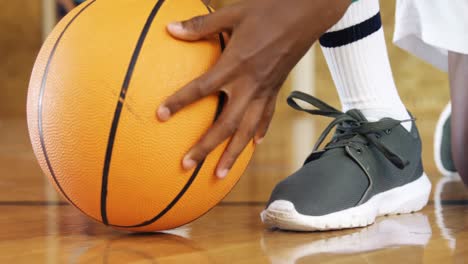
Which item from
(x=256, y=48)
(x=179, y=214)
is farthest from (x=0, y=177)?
(x=256, y=48)

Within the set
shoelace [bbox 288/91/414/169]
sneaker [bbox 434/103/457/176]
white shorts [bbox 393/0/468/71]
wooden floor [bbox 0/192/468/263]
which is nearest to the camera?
wooden floor [bbox 0/192/468/263]

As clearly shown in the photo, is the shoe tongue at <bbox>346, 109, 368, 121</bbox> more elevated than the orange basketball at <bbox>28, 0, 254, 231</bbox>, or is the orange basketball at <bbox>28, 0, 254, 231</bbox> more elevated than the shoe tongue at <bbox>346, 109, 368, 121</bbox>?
the orange basketball at <bbox>28, 0, 254, 231</bbox>

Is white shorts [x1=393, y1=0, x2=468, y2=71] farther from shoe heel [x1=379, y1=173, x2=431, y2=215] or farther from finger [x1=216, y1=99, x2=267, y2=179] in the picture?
finger [x1=216, y1=99, x2=267, y2=179]

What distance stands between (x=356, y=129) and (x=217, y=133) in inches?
13.5

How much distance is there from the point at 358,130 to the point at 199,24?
0.37 m

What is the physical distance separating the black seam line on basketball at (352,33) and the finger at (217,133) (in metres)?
0.35

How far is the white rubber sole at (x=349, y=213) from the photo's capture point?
104 centimetres

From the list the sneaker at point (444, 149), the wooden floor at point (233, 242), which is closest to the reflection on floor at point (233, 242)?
the wooden floor at point (233, 242)

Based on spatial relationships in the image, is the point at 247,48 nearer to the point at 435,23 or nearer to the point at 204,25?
the point at 204,25

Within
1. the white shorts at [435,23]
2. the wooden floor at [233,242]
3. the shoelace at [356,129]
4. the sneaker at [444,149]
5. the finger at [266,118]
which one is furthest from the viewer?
the sneaker at [444,149]

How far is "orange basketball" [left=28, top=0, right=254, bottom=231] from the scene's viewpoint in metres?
0.90

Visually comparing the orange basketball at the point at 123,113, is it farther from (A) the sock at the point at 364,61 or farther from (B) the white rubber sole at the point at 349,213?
(A) the sock at the point at 364,61

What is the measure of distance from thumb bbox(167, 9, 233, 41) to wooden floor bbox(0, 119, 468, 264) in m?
0.26

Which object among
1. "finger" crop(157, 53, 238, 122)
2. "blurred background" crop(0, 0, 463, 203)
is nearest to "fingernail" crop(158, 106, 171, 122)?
"finger" crop(157, 53, 238, 122)
